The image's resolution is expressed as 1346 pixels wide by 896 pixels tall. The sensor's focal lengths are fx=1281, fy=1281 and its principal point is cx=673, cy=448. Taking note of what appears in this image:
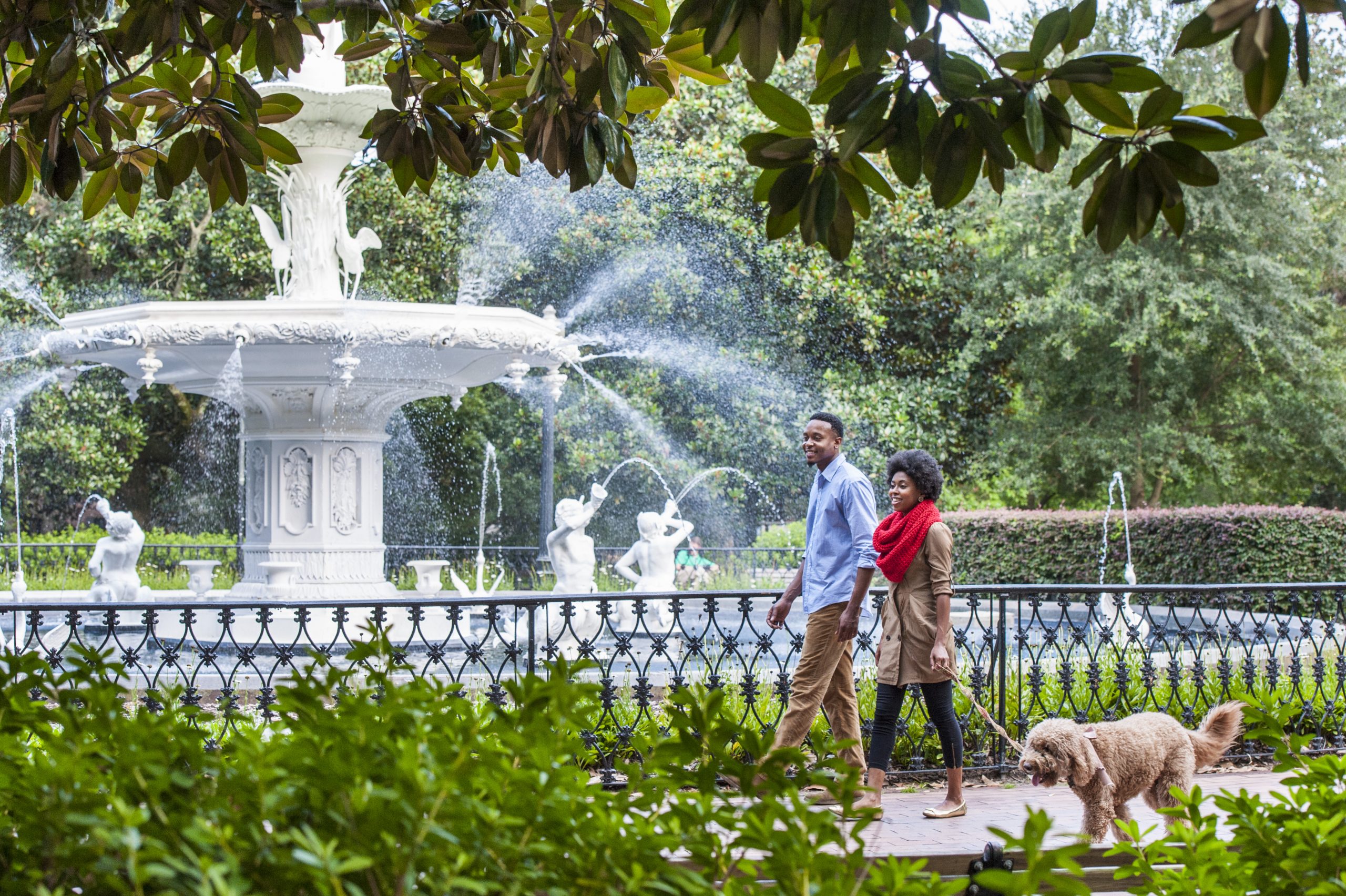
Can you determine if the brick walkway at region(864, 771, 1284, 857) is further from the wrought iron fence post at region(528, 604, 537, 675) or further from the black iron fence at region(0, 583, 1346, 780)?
the wrought iron fence post at region(528, 604, 537, 675)

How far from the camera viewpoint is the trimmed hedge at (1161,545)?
15.0 m

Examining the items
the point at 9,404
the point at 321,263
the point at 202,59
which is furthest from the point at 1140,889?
the point at 9,404

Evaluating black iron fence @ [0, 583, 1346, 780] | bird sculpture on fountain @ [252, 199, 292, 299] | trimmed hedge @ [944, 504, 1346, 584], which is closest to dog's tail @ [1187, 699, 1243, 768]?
black iron fence @ [0, 583, 1346, 780]

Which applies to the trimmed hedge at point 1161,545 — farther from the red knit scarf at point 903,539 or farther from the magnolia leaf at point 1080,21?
the magnolia leaf at point 1080,21

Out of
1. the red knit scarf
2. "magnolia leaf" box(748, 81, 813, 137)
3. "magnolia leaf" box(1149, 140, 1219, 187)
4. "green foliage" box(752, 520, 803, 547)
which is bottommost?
"green foliage" box(752, 520, 803, 547)

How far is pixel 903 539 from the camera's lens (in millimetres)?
5648

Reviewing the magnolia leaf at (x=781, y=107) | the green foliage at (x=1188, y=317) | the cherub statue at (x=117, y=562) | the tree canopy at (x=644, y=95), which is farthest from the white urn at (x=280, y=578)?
the green foliage at (x=1188, y=317)

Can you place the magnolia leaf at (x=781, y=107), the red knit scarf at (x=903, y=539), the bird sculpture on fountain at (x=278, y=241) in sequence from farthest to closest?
the bird sculpture on fountain at (x=278, y=241)
the red knit scarf at (x=903, y=539)
the magnolia leaf at (x=781, y=107)

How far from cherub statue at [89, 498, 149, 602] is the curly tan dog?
26.0ft

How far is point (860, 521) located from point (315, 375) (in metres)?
5.65

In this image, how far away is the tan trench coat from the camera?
5559 mm

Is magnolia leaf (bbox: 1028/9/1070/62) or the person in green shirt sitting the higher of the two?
magnolia leaf (bbox: 1028/9/1070/62)

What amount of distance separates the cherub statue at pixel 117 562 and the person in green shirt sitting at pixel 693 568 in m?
8.77

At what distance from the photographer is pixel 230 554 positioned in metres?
20.6
